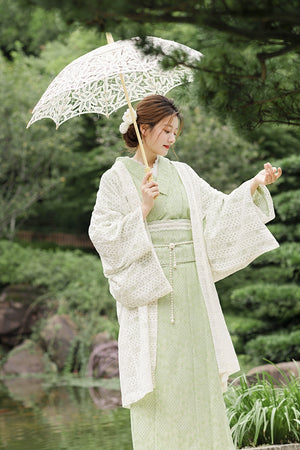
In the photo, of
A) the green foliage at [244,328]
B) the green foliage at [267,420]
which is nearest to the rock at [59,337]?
the green foliage at [244,328]

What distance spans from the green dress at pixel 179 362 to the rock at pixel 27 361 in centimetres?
729

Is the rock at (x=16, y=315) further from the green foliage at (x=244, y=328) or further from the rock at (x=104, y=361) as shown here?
the green foliage at (x=244, y=328)

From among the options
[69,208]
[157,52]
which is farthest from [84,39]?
[157,52]

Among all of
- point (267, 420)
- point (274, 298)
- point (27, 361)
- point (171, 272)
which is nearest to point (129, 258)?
point (171, 272)

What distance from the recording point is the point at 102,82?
13.6ft

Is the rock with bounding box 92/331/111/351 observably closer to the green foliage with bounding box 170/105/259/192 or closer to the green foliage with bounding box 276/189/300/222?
the green foliage with bounding box 170/105/259/192

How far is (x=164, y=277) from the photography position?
3.24 metres

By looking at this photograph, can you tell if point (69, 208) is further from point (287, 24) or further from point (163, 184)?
point (287, 24)

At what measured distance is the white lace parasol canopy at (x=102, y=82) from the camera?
3.53 meters

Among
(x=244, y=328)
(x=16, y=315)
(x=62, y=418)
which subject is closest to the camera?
(x=62, y=418)

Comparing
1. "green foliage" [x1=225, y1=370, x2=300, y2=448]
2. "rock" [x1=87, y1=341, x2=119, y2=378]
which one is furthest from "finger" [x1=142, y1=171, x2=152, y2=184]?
"rock" [x1=87, y1=341, x2=119, y2=378]

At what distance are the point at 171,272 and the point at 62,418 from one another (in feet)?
11.7

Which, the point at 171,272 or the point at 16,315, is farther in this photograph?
the point at 16,315

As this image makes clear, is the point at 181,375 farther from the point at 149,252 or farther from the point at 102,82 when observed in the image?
the point at 102,82
